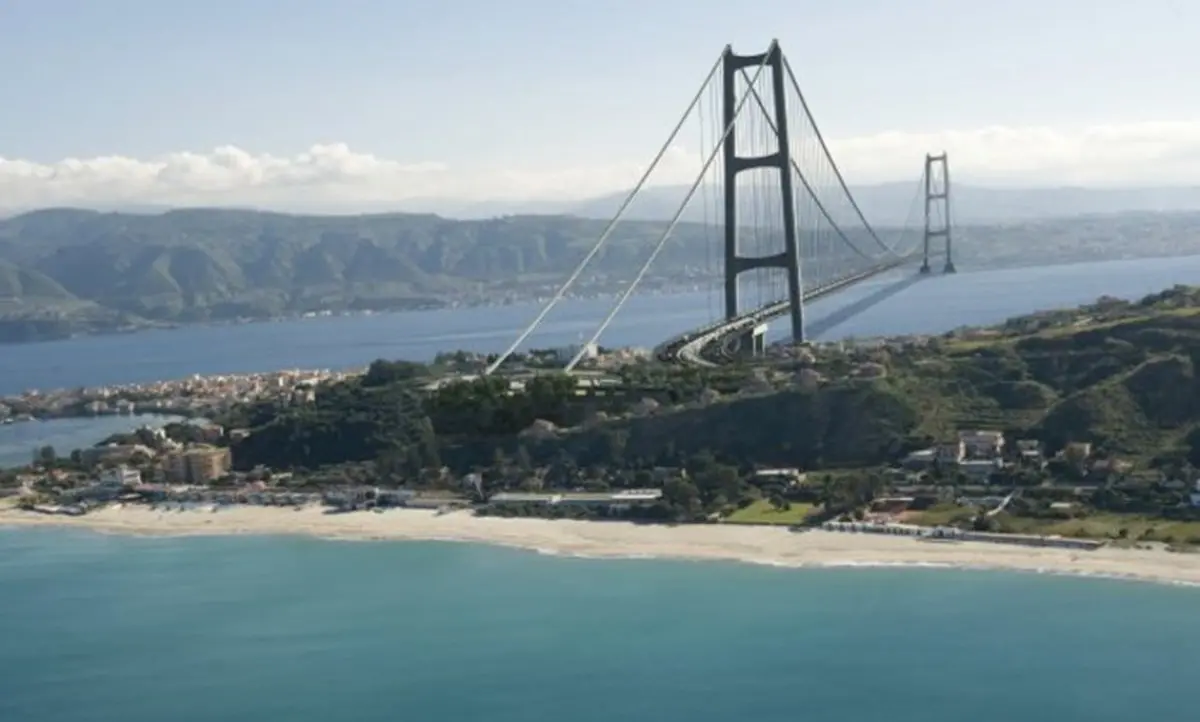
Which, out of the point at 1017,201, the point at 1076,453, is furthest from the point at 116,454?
the point at 1017,201

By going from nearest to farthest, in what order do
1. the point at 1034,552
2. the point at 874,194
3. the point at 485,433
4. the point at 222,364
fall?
the point at 1034,552 < the point at 485,433 < the point at 222,364 < the point at 874,194

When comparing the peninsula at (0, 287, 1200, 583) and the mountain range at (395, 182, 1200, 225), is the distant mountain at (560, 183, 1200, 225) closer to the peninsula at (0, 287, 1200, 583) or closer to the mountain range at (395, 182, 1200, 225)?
the mountain range at (395, 182, 1200, 225)

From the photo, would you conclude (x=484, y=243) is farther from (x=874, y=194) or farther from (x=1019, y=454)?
(x=1019, y=454)

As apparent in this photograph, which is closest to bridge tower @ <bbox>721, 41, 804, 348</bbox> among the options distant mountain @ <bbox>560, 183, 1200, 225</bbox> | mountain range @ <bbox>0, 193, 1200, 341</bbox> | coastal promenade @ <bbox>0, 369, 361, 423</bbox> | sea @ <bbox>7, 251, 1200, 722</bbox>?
coastal promenade @ <bbox>0, 369, 361, 423</bbox>

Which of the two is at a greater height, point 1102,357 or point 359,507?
point 1102,357

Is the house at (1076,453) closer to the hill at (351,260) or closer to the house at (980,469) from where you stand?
the house at (980,469)

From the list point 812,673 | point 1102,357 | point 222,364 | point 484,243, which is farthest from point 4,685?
point 484,243

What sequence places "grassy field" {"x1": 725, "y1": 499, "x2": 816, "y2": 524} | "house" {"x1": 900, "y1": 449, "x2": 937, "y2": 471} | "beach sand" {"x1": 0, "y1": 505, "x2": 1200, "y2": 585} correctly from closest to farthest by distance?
"beach sand" {"x1": 0, "y1": 505, "x2": 1200, "y2": 585} < "grassy field" {"x1": 725, "y1": 499, "x2": 816, "y2": 524} < "house" {"x1": 900, "y1": 449, "x2": 937, "y2": 471}
